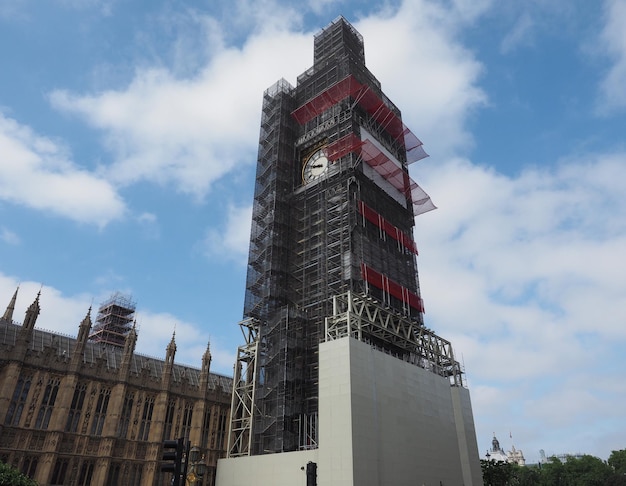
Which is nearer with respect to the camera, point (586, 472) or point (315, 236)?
point (315, 236)

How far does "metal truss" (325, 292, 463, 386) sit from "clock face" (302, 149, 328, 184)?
67.6 ft

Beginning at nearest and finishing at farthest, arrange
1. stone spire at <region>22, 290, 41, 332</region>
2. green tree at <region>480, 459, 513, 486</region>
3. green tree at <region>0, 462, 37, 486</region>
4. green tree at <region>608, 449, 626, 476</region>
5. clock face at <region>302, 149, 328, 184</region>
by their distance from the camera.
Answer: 1. green tree at <region>0, 462, 37, 486</region>
2. stone spire at <region>22, 290, 41, 332</region>
3. clock face at <region>302, 149, 328, 184</region>
4. green tree at <region>480, 459, 513, 486</region>
5. green tree at <region>608, 449, 626, 476</region>

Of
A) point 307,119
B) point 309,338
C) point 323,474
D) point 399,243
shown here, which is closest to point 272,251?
point 309,338

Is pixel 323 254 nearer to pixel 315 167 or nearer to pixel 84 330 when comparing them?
pixel 315 167

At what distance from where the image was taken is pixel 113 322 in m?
92.6

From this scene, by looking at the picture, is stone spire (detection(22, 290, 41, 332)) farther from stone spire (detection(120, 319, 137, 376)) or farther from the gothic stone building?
stone spire (detection(120, 319, 137, 376))

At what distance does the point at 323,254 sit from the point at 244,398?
780 inches

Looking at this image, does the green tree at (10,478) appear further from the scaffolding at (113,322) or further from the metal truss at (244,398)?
the scaffolding at (113,322)

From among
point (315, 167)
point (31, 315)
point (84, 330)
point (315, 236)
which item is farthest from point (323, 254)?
point (31, 315)

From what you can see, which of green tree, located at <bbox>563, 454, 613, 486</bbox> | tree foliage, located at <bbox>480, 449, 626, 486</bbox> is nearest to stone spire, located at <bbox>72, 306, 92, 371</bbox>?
tree foliage, located at <bbox>480, 449, 626, 486</bbox>

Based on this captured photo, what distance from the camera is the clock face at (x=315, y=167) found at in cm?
6588

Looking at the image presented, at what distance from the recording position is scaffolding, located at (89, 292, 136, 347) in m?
90.7

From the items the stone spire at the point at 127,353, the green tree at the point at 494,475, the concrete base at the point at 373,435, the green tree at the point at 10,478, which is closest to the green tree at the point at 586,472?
the green tree at the point at 494,475

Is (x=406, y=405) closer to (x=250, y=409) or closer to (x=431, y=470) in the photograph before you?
(x=431, y=470)
